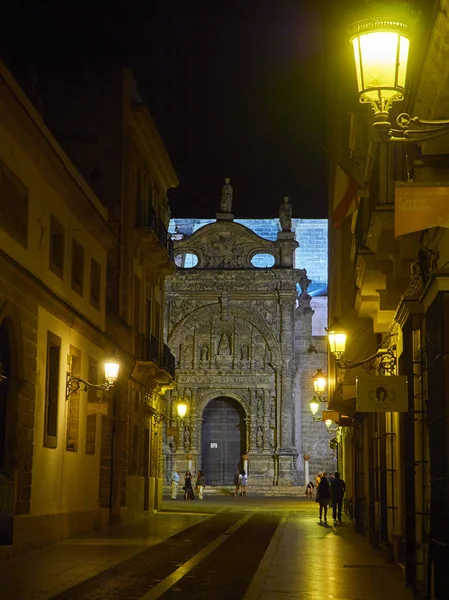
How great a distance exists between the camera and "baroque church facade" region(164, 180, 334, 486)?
57.6 metres

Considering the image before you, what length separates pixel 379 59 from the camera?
7035 mm

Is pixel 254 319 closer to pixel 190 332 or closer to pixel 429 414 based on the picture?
pixel 190 332

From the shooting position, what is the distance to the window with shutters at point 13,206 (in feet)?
59.8

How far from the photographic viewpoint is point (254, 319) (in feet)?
192

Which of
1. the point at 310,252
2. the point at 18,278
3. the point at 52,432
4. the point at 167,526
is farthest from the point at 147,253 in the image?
the point at 310,252

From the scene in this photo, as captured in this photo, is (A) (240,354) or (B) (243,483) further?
(A) (240,354)

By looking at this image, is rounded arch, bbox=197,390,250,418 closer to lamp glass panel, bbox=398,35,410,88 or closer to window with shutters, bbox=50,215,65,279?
window with shutters, bbox=50,215,65,279

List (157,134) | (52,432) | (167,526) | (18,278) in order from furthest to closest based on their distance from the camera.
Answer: (157,134), (167,526), (52,432), (18,278)

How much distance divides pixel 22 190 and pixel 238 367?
39648mm

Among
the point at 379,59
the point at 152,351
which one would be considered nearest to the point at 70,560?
the point at 379,59

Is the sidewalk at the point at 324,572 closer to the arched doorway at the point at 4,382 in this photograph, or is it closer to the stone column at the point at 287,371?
the arched doorway at the point at 4,382

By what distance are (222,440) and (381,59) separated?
52.3 meters

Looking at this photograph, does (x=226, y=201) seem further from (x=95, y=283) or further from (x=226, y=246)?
(x=95, y=283)

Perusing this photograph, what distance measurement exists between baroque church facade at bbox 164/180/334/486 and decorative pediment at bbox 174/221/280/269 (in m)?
0.06
